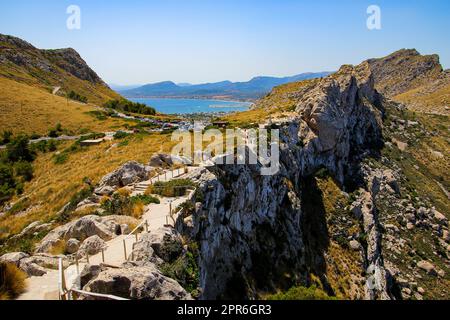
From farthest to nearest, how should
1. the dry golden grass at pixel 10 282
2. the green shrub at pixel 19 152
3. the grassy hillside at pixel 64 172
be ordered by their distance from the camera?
1. the green shrub at pixel 19 152
2. the grassy hillside at pixel 64 172
3. the dry golden grass at pixel 10 282

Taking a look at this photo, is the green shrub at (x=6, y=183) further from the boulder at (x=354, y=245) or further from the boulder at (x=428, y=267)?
the boulder at (x=428, y=267)

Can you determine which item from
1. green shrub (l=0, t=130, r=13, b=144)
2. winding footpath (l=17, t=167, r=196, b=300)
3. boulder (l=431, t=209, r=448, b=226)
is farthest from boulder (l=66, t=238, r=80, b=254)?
boulder (l=431, t=209, r=448, b=226)

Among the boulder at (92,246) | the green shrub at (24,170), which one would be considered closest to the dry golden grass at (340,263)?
the boulder at (92,246)

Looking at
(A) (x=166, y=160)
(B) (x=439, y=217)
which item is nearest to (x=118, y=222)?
(A) (x=166, y=160)

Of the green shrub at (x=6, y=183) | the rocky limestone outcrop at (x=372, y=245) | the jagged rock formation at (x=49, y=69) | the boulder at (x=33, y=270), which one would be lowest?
the rocky limestone outcrop at (x=372, y=245)

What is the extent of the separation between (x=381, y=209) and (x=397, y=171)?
2171cm

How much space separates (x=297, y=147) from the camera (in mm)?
49219

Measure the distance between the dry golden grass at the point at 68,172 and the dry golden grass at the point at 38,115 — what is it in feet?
60.6

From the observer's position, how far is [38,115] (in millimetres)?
76250

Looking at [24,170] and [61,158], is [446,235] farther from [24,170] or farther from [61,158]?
[24,170]

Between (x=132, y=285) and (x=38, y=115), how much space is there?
255 ft

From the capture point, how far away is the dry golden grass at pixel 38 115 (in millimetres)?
69688

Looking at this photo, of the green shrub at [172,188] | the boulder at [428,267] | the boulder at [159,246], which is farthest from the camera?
the boulder at [428,267]
